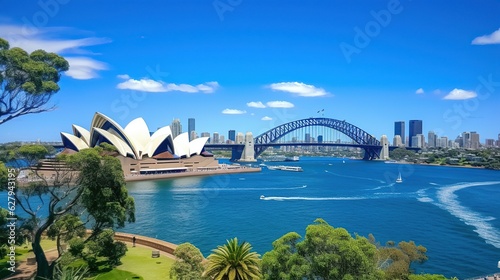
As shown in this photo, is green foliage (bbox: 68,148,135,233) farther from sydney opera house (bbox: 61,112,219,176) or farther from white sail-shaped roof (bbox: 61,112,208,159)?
white sail-shaped roof (bbox: 61,112,208,159)

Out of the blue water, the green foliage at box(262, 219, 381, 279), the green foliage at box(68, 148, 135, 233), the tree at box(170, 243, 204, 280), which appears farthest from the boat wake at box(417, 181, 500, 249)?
the green foliage at box(68, 148, 135, 233)

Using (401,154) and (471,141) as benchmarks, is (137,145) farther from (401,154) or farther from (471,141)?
(471,141)

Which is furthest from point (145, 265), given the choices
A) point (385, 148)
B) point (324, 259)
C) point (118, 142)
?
point (385, 148)

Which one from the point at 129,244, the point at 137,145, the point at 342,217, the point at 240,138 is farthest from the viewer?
the point at 240,138

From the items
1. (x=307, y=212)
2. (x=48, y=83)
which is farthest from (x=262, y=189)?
(x=48, y=83)

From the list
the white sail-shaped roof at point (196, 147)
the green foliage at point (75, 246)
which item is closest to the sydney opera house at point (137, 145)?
the white sail-shaped roof at point (196, 147)

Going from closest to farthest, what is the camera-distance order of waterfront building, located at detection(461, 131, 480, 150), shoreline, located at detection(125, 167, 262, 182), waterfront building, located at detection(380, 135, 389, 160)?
shoreline, located at detection(125, 167, 262, 182) < waterfront building, located at detection(380, 135, 389, 160) < waterfront building, located at detection(461, 131, 480, 150)
